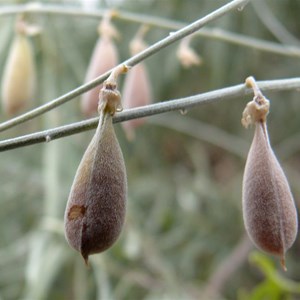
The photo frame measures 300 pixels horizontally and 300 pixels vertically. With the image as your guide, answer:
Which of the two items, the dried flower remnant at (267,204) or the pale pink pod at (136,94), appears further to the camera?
the pale pink pod at (136,94)

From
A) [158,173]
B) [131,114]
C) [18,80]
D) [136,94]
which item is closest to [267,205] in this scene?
[131,114]

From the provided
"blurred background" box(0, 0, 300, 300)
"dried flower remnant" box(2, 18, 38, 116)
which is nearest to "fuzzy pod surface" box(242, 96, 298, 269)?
"dried flower remnant" box(2, 18, 38, 116)

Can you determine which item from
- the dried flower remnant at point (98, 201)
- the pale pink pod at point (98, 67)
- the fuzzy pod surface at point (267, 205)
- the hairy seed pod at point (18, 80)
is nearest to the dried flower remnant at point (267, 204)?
the fuzzy pod surface at point (267, 205)

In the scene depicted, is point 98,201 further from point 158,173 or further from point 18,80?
point 158,173

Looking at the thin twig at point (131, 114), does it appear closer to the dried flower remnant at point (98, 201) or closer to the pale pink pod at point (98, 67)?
the dried flower remnant at point (98, 201)

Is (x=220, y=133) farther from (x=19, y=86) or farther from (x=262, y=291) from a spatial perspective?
(x=19, y=86)

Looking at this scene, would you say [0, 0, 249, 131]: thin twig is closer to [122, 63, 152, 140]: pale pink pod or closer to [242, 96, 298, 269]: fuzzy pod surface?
[242, 96, 298, 269]: fuzzy pod surface
